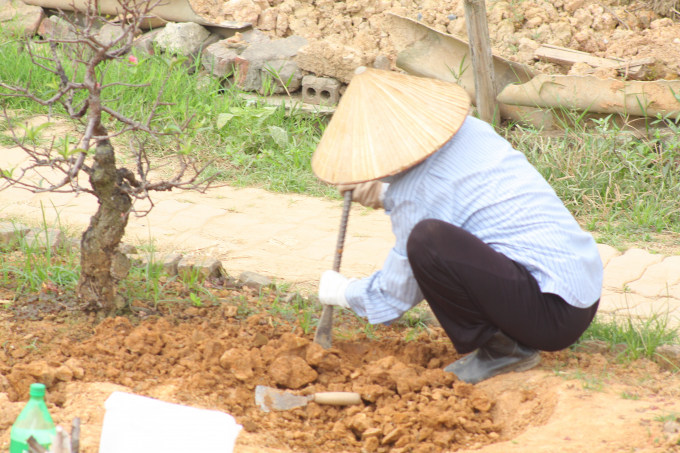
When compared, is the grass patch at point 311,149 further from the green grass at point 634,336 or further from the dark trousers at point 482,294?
the dark trousers at point 482,294

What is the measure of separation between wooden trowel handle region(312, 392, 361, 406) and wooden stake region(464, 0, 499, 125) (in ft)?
11.4

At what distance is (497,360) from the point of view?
2.57 meters

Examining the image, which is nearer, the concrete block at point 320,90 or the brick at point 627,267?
the brick at point 627,267

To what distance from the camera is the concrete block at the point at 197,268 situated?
3.29 metres

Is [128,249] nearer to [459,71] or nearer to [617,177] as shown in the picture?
[459,71]

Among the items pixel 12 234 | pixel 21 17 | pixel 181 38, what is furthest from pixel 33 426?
pixel 21 17

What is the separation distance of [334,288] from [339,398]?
423 millimetres

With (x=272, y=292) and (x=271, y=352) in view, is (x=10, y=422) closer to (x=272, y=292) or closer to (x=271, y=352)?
(x=271, y=352)

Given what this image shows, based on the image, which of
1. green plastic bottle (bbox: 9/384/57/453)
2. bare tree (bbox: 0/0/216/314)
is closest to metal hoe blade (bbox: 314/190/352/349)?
bare tree (bbox: 0/0/216/314)

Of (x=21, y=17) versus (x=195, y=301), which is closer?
(x=195, y=301)

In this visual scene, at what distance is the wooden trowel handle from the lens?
7.84 ft

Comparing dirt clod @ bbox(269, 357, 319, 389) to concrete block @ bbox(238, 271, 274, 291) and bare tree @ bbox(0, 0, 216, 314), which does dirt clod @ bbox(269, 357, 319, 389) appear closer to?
bare tree @ bbox(0, 0, 216, 314)

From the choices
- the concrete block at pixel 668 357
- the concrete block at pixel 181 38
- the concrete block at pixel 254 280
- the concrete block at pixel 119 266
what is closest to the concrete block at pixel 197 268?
the concrete block at pixel 254 280

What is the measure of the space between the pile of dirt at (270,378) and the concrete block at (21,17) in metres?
5.53
